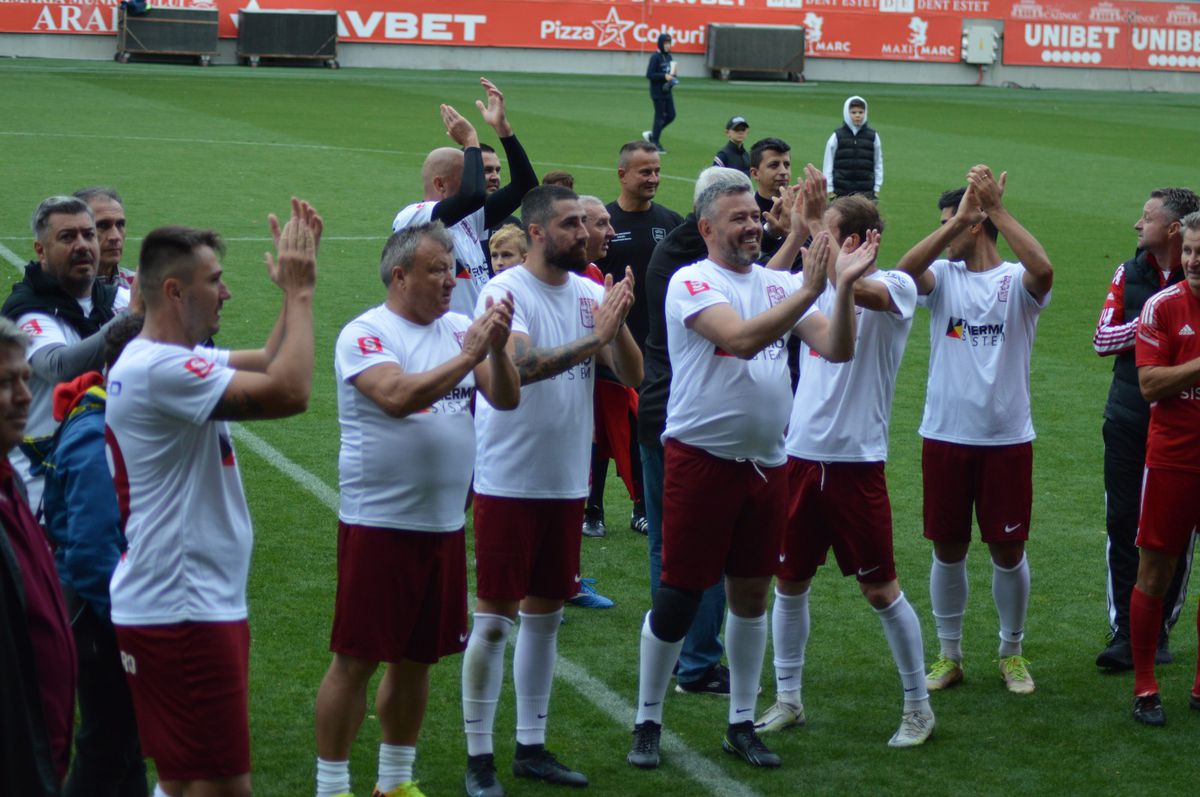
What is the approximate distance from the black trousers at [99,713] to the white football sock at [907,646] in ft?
10.5

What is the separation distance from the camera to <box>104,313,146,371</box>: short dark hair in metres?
5.17

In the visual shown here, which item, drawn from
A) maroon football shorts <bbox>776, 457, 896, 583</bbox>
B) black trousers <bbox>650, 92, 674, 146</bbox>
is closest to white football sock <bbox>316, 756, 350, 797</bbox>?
maroon football shorts <bbox>776, 457, 896, 583</bbox>

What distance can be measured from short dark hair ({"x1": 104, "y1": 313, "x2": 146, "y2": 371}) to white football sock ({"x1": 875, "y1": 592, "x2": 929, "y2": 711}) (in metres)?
3.32

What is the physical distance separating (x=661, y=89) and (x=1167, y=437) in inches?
907

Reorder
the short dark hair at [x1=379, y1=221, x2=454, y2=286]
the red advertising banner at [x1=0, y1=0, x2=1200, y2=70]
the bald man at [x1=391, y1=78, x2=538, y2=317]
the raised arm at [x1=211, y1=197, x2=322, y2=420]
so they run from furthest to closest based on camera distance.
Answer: the red advertising banner at [x1=0, y1=0, x2=1200, y2=70]
the bald man at [x1=391, y1=78, x2=538, y2=317]
the short dark hair at [x1=379, y1=221, x2=454, y2=286]
the raised arm at [x1=211, y1=197, x2=322, y2=420]

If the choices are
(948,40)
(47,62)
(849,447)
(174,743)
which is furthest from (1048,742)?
(948,40)

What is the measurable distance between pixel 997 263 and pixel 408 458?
3.22 m

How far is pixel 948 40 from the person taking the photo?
4509 centimetres

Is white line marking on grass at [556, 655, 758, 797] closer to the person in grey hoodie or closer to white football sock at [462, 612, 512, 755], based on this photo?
white football sock at [462, 612, 512, 755]

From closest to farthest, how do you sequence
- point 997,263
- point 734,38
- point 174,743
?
point 174,743
point 997,263
point 734,38

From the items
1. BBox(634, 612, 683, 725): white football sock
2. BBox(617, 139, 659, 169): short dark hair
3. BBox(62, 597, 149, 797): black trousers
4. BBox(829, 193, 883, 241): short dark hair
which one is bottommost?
BBox(634, 612, 683, 725): white football sock

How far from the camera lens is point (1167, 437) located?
668 cm

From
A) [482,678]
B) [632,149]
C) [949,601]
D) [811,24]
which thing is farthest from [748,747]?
[811,24]

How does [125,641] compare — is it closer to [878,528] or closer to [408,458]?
[408,458]
